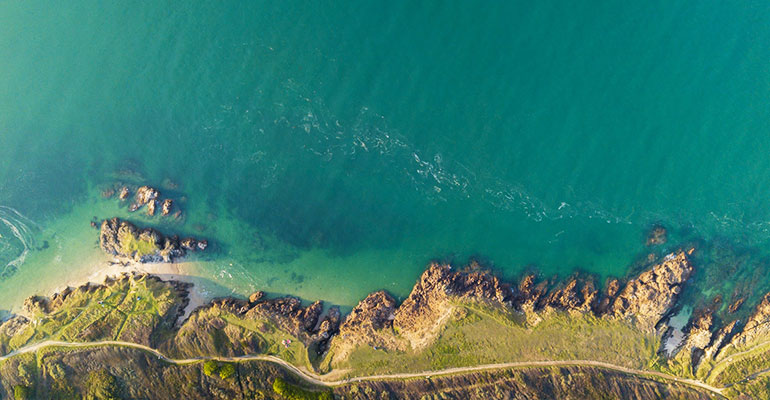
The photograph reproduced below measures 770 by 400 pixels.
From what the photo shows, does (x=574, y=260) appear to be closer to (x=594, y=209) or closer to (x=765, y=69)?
(x=594, y=209)

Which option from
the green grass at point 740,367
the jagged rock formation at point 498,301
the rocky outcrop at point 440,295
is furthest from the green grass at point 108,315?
the green grass at point 740,367

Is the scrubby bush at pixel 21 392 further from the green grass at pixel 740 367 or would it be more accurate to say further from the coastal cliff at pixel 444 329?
the green grass at pixel 740 367

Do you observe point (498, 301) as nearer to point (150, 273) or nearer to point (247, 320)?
point (247, 320)

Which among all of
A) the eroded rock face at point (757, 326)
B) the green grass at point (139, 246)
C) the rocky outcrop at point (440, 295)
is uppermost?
the eroded rock face at point (757, 326)

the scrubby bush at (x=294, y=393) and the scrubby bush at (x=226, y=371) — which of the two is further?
the scrubby bush at (x=226, y=371)

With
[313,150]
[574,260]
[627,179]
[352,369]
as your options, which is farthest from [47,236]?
[627,179]

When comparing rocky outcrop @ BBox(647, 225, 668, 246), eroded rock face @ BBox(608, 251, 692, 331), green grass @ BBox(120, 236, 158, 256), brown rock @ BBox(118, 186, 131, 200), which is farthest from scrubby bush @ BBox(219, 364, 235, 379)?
rocky outcrop @ BBox(647, 225, 668, 246)
